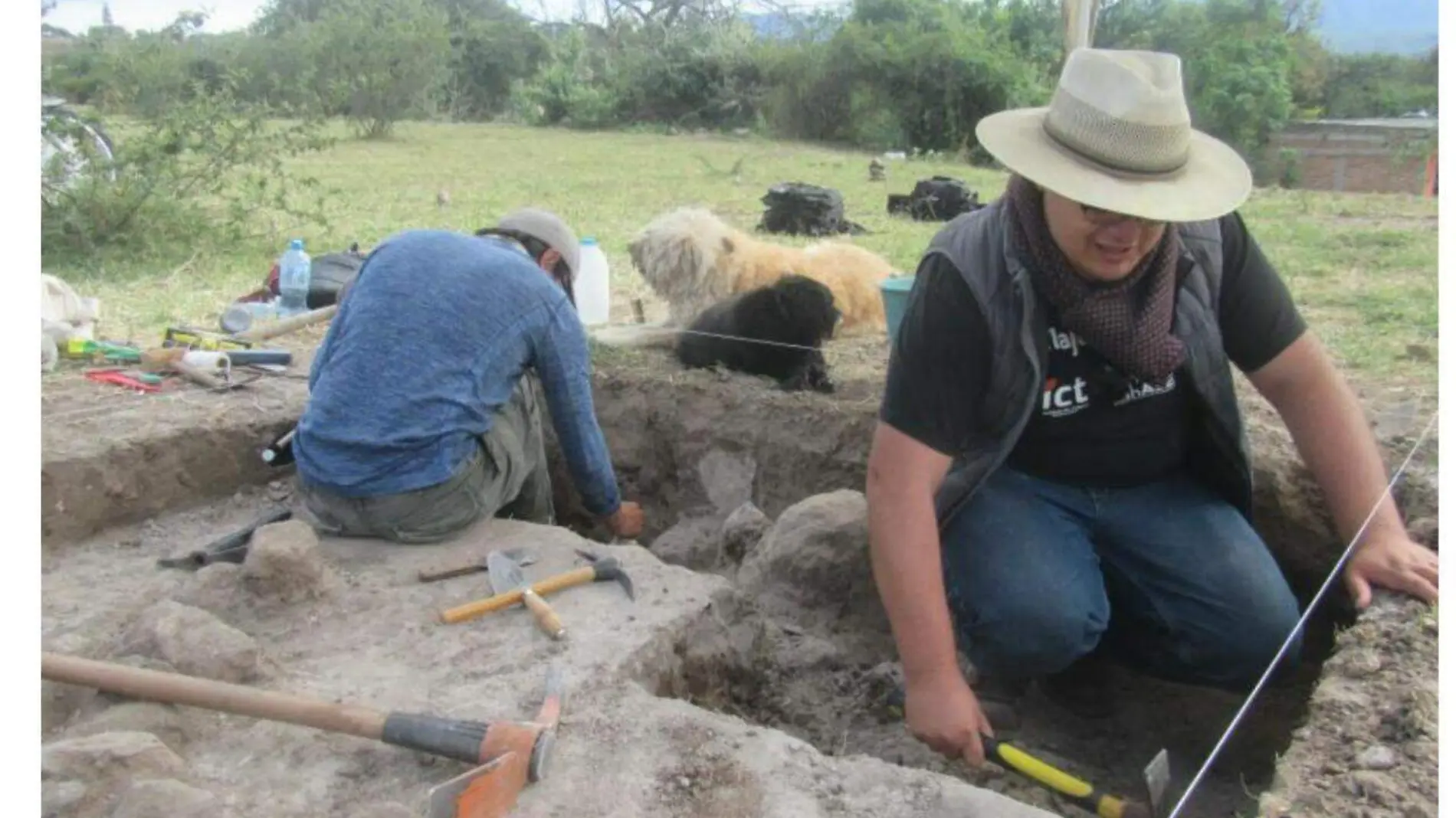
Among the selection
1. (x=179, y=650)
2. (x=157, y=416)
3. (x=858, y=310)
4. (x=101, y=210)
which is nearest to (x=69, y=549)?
(x=157, y=416)

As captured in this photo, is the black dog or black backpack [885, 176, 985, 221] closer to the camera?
the black dog

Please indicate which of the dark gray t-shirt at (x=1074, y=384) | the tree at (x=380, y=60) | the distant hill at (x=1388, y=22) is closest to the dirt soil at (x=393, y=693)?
the dark gray t-shirt at (x=1074, y=384)

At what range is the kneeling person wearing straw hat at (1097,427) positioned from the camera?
2.39 metres

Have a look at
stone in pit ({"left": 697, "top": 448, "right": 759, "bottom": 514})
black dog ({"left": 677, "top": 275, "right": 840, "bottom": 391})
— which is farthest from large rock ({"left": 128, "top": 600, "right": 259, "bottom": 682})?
black dog ({"left": 677, "top": 275, "right": 840, "bottom": 391})

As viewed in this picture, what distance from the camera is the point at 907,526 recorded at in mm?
2400

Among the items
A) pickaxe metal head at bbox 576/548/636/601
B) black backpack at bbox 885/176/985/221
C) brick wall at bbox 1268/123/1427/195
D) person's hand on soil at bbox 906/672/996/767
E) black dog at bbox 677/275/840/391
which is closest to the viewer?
person's hand on soil at bbox 906/672/996/767

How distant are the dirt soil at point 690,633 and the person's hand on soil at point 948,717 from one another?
0.08 meters

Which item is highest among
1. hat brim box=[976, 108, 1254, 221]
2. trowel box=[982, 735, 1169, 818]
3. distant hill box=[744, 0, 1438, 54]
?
distant hill box=[744, 0, 1438, 54]

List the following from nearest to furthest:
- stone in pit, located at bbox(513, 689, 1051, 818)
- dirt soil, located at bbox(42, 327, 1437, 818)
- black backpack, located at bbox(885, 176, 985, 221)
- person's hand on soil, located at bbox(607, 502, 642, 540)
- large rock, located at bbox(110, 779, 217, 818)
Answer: large rock, located at bbox(110, 779, 217, 818)
stone in pit, located at bbox(513, 689, 1051, 818)
dirt soil, located at bbox(42, 327, 1437, 818)
person's hand on soil, located at bbox(607, 502, 642, 540)
black backpack, located at bbox(885, 176, 985, 221)

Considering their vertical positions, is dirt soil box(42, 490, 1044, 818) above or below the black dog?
below

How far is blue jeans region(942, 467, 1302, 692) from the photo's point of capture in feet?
9.05

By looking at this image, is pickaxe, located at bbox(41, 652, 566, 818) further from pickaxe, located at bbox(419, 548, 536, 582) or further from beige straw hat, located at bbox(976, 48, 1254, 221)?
beige straw hat, located at bbox(976, 48, 1254, 221)

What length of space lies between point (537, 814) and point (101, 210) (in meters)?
7.06
